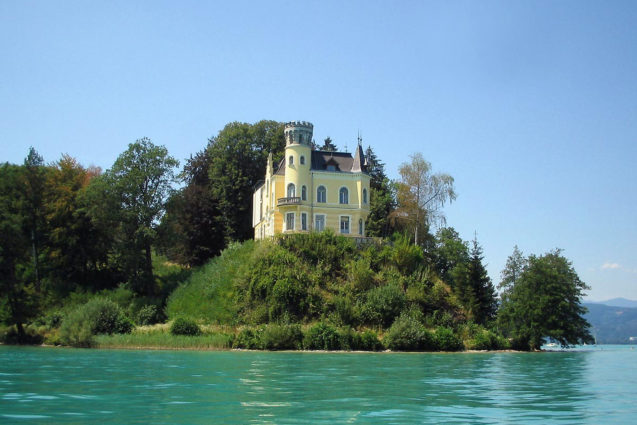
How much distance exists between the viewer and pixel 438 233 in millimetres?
67000

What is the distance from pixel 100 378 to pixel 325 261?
106 feet

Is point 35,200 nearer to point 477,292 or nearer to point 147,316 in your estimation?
point 147,316

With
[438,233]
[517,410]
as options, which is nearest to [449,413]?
[517,410]

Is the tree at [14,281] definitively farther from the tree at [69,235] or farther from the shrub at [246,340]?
the shrub at [246,340]

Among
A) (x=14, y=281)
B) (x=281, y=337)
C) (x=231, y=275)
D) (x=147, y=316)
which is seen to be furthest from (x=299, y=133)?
(x=14, y=281)

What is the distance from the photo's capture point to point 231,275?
51.7m

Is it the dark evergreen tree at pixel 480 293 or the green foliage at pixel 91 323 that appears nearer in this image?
the green foliage at pixel 91 323

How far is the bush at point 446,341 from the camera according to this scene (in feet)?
138

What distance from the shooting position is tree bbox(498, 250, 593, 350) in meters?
46.4

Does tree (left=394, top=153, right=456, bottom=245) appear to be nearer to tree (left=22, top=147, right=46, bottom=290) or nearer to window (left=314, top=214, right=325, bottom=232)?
window (left=314, top=214, right=325, bottom=232)

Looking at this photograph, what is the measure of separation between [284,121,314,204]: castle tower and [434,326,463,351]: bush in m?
19.4

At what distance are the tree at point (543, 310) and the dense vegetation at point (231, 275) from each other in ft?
0.36

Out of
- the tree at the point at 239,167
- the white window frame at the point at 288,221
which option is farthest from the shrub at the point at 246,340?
the tree at the point at 239,167

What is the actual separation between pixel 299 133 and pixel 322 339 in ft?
75.1
